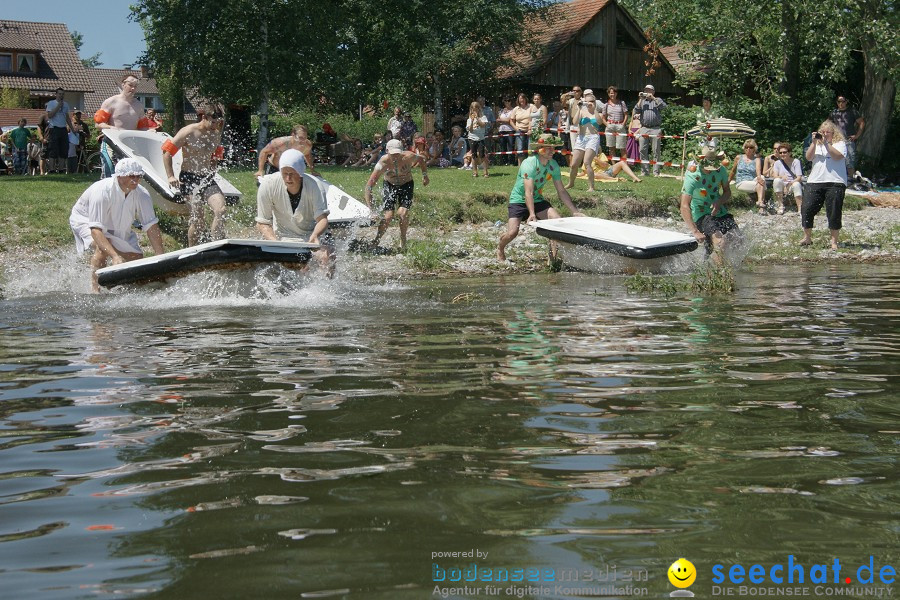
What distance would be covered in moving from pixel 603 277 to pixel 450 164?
14.3 meters

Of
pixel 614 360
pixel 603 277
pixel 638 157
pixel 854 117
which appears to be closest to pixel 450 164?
pixel 638 157

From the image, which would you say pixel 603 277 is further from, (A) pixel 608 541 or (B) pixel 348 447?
(A) pixel 608 541

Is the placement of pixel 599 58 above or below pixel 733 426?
above

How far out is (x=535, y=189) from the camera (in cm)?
1352

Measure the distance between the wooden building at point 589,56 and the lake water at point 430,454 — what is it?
92.0ft

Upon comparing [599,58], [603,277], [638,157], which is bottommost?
[603,277]

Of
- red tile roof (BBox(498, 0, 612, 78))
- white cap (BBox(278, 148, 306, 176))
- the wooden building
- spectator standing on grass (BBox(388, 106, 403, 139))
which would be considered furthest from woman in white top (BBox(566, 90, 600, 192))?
the wooden building

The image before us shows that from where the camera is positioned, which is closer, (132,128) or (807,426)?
(807,426)

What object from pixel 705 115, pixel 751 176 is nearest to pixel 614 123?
pixel 705 115

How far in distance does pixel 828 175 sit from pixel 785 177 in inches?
202

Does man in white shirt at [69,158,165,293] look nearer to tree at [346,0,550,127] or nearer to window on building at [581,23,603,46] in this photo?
tree at [346,0,550,127]

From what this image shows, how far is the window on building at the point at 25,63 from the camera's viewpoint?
56219 mm

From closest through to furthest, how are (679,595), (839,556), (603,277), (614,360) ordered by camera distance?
(679,595) → (839,556) → (614,360) → (603,277)

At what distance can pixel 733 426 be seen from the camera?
4730mm
